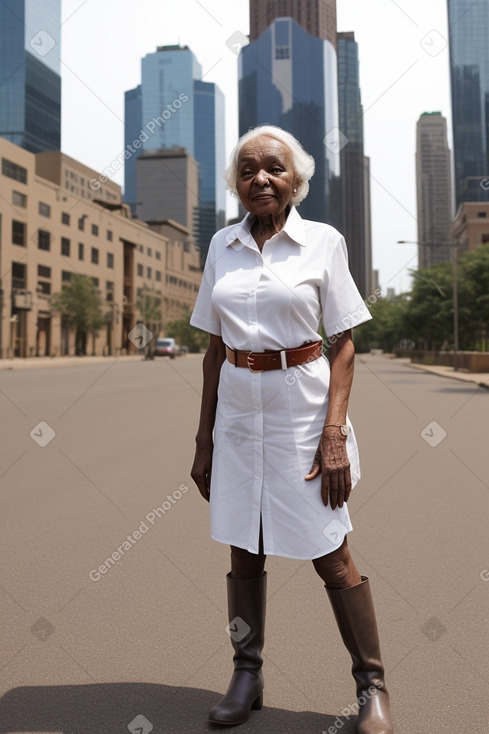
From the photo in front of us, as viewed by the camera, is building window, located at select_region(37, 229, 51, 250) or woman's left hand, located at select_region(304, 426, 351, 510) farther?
building window, located at select_region(37, 229, 51, 250)

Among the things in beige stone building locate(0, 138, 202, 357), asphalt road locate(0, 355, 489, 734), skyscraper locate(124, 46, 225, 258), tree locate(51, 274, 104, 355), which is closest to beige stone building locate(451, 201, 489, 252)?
skyscraper locate(124, 46, 225, 258)

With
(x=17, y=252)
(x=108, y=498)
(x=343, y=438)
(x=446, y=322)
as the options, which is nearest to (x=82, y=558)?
(x=108, y=498)

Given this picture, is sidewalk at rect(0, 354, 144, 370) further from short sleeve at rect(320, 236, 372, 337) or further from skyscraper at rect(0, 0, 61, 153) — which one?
skyscraper at rect(0, 0, 61, 153)

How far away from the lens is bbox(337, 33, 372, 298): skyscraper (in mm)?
17953

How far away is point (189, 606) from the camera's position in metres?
3.53

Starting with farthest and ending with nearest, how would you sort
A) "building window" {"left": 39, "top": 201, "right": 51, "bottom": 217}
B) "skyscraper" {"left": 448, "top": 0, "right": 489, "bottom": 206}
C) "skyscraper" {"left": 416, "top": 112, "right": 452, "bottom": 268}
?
1. "skyscraper" {"left": 448, "top": 0, "right": 489, "bottom": 206}
2. "skyscraper" {"left": 416, "top": 112, "right": 452, "bottom": 268}
3. "building window" {"left": 39, "top": 201, "right": 51, "bottom": 217}

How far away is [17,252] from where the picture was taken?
2458 inches

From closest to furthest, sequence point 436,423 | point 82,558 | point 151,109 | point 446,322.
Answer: point 82,558 < point 436,423 < point 446,322 < point 151,109

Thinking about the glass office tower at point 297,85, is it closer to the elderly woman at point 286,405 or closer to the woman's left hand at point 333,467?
the elderly woman at point 286,405

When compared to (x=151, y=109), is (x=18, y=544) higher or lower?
lower

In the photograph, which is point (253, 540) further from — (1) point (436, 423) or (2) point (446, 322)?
(2) point (446, 322)

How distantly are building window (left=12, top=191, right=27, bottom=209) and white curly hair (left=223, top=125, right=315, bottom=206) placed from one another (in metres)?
63.1

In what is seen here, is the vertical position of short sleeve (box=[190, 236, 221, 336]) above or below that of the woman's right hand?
above

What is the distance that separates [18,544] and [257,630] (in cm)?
248
